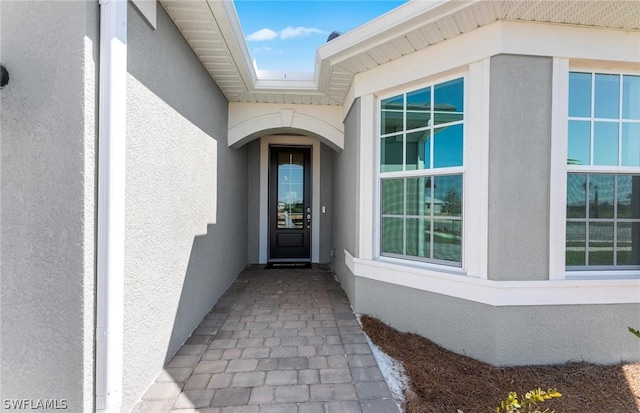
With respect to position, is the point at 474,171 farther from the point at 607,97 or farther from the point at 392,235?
the point at 607,97

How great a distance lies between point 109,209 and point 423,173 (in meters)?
2.67

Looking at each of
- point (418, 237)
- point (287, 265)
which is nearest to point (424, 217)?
point (418, 237)

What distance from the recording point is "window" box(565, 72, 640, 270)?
2.56 meters

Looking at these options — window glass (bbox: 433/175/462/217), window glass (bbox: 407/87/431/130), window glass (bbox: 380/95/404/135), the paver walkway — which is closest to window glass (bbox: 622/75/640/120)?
window glass (bbox: 433/175/462/217)

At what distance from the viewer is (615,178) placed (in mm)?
2578

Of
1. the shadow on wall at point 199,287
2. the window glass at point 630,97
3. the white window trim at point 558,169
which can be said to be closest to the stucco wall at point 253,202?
the shadow on wall at point 199,287

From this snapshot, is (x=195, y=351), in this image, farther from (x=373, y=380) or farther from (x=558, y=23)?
(x=558, y=23)

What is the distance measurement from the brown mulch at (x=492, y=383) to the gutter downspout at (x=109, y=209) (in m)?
1.87

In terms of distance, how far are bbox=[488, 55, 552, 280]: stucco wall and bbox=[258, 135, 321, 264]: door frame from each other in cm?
386

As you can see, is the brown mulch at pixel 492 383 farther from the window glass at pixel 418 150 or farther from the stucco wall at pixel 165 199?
the stucco wall at pixel 165 199

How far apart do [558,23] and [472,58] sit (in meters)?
0.74

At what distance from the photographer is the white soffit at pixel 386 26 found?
7.29 feet

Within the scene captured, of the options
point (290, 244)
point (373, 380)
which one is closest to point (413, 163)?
point (373, 380)

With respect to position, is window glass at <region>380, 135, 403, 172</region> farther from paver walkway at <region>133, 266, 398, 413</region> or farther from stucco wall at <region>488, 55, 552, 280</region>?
paver walkway at <region>133, 266, 398, 413</region>
